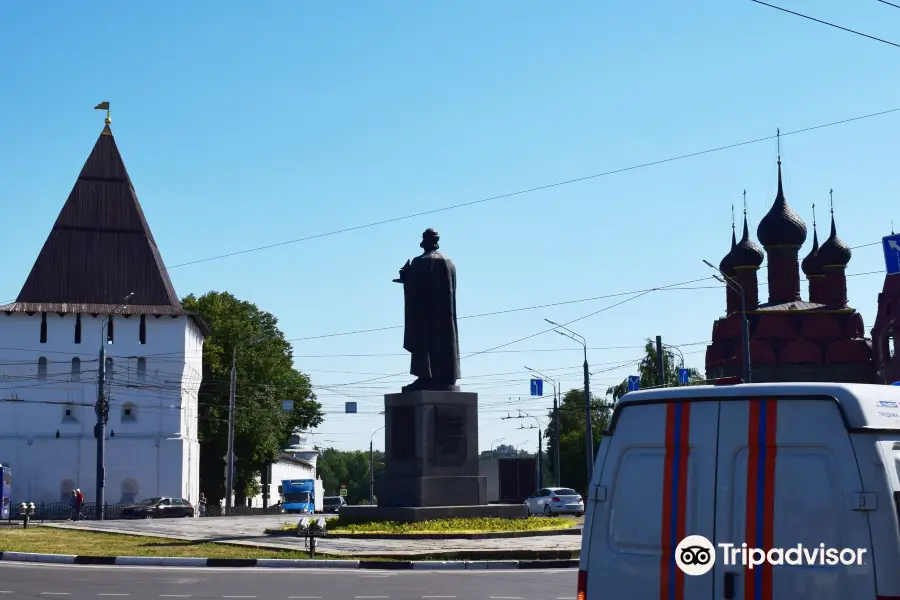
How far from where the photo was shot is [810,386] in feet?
20.2

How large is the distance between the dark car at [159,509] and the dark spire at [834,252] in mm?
50620

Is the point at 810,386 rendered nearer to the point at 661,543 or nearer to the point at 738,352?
the point at 661,543

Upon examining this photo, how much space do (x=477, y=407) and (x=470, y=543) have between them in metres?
3.94

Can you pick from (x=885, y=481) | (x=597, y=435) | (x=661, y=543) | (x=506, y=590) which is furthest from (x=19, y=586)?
(x=597, y=435)

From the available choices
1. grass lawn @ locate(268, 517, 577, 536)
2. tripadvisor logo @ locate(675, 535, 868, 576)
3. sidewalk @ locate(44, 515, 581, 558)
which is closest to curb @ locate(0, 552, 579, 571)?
sidewalk @ locate(44, 515, 581, 558)

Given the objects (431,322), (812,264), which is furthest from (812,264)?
(431,322)

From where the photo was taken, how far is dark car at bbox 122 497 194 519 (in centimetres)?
5236

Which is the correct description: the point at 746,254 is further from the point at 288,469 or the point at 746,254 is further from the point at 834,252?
the point at 288,469

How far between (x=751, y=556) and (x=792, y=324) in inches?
3091

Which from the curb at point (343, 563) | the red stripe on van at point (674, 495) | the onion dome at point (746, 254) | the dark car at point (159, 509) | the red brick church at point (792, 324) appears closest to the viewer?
the red stripe on van at point (674, 495)

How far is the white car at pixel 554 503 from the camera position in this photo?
141 feet

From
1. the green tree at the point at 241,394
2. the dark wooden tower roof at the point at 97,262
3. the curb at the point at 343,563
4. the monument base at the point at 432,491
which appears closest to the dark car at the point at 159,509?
the dark wooden tower roof at the point at 97,262

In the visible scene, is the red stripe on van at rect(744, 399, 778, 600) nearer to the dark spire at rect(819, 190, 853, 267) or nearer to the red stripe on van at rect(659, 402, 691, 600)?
the red stripe on van at rect(659, 402, 691, 600)

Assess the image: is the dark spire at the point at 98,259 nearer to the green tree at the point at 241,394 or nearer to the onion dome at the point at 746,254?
the green tree at the point at 241,394
